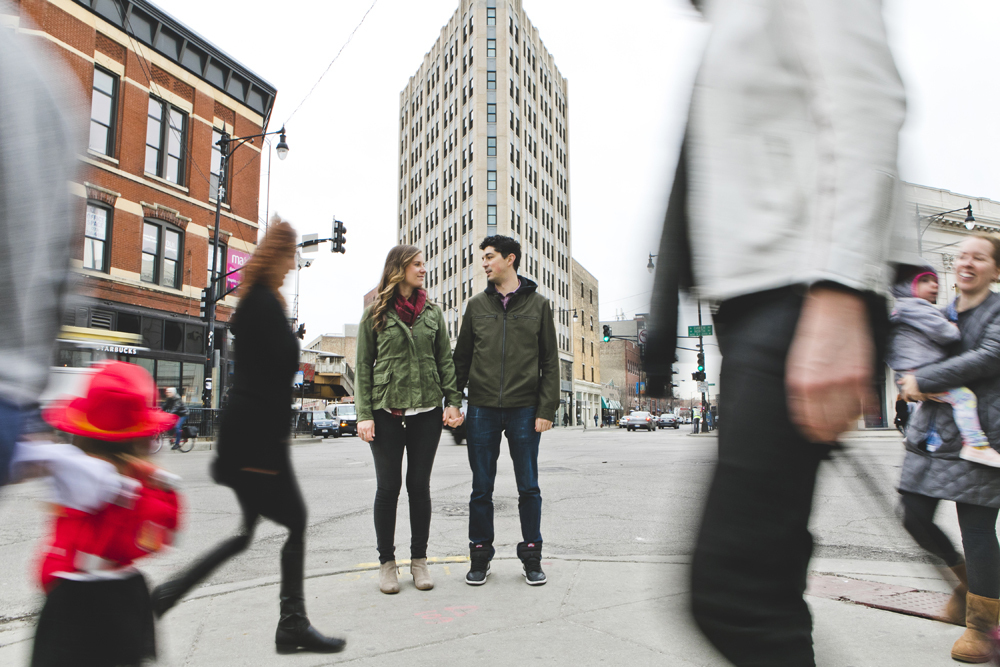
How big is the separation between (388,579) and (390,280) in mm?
1713

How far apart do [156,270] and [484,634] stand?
24.5 m

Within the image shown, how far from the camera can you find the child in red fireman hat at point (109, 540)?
173cm

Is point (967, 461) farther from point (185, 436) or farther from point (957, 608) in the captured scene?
point (185, 436)

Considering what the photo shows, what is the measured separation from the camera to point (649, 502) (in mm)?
7066

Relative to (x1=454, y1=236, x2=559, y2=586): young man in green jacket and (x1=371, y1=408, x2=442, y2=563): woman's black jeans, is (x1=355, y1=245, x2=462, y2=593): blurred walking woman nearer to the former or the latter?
(x1=371, y1=408, x2=442, y2=563): woman's black jeans

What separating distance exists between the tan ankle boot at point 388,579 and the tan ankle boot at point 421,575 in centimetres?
11

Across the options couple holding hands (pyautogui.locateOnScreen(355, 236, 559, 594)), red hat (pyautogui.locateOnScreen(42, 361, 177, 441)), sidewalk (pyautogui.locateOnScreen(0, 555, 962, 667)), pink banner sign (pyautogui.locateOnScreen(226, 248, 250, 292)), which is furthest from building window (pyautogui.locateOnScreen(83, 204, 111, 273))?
red hat (pyautogui.locateOnScreen(42, 361, 177, 441))

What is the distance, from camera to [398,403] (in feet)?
11.9

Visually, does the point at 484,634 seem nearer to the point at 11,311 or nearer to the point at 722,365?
the point at 722,365

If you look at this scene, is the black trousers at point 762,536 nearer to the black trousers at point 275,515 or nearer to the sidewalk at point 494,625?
the sidewalk at point 494,625

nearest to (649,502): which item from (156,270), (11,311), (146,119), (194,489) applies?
(194,489)

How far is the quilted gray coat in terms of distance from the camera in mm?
2527

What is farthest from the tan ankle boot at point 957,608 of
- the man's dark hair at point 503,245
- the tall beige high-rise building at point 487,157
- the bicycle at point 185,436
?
the tall beige high-rise building at point 487,157

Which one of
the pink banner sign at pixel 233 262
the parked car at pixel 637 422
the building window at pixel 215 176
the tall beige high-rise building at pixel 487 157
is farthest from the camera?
the tall beige high-rise building at pixel 487 157
